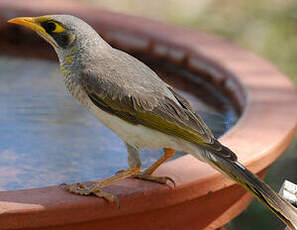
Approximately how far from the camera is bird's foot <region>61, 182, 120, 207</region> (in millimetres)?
2758

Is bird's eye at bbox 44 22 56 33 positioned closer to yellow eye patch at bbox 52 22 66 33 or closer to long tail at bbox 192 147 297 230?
yellow eye patch at bbox 52 22 66 33

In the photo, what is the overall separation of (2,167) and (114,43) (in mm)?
1729

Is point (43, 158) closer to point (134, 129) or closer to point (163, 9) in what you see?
point (134, 129)

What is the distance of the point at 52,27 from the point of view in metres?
3.06

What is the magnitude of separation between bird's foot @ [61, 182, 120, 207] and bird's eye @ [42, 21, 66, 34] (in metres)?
0.69

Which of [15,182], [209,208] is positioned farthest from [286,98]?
[15,182]

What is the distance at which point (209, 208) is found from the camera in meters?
3.19

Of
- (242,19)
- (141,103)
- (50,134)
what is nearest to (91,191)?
(141,103)

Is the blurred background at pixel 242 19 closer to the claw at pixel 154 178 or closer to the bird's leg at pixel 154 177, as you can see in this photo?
the bird's leg at pixel 154 177

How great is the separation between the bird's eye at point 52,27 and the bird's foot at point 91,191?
2.26ft

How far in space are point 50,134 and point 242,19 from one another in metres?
4.24

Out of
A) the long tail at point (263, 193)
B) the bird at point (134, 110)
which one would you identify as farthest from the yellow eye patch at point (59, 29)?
the long tail at point (263, 193)

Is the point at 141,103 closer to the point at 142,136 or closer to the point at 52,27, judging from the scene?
the point at 142,136

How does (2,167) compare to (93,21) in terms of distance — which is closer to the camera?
(2,167)
